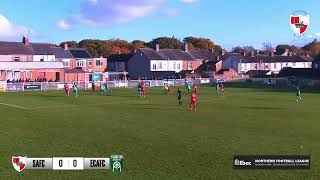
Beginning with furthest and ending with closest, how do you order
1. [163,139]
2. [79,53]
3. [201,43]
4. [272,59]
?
[201,43] < [272,59] < [79,53] < [163,139]

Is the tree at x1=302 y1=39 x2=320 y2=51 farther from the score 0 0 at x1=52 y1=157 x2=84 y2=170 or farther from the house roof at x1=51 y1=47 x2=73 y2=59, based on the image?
the score 0 0 at x1=52 y1=157 x2=84 y2=170

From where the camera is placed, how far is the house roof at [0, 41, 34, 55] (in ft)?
273

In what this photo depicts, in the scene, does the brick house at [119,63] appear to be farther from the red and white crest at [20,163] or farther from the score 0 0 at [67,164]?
the score 0 0 at [67,164]

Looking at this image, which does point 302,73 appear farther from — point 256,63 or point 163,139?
point 163,139

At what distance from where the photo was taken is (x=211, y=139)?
2086 centimetres

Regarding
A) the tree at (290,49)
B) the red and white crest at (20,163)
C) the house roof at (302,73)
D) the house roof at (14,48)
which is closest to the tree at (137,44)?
the tree at (290,49)

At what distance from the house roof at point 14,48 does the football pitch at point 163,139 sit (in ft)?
174

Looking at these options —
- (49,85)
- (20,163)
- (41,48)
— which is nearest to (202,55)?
(41,48)

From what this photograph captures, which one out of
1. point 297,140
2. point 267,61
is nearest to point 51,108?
point 297,140

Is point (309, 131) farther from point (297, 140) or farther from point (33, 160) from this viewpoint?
point (33, 160)

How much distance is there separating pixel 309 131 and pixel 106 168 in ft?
42.5

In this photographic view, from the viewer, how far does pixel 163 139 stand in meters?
20.8

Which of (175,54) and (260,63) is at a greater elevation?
(175,54)

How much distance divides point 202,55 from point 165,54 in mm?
14346
